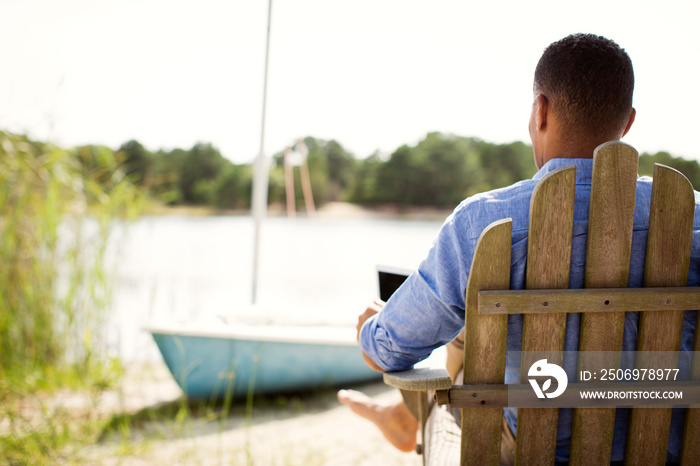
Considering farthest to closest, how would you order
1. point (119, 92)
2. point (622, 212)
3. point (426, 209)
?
1. point (426, 209)
2. point (119, 92)
3. point (622, 212)

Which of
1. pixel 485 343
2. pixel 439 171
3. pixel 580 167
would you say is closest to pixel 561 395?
pixel 485 343

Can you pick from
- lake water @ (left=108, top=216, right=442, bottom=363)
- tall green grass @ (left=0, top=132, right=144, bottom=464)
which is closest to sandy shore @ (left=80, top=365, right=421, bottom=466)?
tall green grass @ (left=0, top=132, right=144, bottom=464)

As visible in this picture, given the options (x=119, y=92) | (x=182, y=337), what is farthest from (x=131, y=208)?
(x=119, y=92)

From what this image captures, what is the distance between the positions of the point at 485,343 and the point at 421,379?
0.47 feet

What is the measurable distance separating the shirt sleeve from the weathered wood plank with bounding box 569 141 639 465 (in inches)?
9.3

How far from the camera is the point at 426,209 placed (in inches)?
1067

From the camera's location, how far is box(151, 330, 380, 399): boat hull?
3.48 metres

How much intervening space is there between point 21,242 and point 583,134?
389cm

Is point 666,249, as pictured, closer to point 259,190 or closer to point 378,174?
point 259,190

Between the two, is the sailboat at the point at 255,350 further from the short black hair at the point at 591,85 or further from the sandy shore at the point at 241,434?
the short black hair at the point at 591,85

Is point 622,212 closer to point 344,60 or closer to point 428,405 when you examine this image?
point 428,405

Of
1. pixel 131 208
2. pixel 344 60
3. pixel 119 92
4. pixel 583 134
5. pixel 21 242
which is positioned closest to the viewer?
pixel 583 134

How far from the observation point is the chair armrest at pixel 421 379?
1.06 metres

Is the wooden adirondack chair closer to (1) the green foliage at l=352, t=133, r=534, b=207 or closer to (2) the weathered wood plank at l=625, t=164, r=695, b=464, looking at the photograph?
(2) the weathered wood plank at l=625, t=164, r=695, b=464
